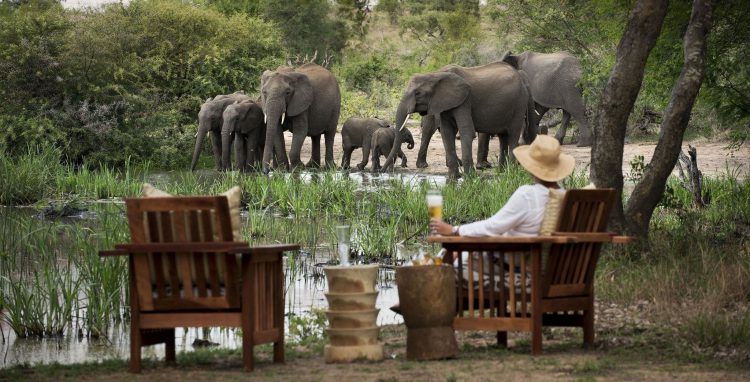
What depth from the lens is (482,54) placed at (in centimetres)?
4428

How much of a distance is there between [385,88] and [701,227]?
28.2 meters

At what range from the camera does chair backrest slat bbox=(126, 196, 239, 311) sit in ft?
23.8

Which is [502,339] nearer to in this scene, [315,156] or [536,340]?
[536,340]

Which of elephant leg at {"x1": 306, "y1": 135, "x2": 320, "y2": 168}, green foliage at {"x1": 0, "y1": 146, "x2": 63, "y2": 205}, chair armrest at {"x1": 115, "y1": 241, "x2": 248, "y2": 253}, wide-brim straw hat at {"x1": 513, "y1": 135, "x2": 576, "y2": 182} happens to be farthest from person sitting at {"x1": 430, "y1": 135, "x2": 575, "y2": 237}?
elephant leg at {"x1": 306, "y1": 135, "x2": 320, "y2": 168}

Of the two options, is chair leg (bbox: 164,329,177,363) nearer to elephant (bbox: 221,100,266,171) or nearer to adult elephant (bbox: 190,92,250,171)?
elephant (bbox: 221,100,266,171)

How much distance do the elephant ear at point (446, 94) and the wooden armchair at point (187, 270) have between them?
633 inches

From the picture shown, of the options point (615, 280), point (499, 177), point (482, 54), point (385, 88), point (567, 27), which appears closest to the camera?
point (615, 280)

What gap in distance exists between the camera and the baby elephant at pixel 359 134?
27453mm

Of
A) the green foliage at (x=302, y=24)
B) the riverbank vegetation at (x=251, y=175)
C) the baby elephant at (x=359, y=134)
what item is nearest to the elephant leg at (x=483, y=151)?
the riverbank vegetation at (x=251, y=175)

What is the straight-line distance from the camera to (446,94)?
23.5m

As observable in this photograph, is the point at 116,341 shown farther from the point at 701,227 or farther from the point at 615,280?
the point at 701,227

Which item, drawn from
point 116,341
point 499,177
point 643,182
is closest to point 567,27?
point 499,177

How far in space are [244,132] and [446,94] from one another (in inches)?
178

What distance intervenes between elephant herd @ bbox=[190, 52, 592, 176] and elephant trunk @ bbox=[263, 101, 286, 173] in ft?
0.06
